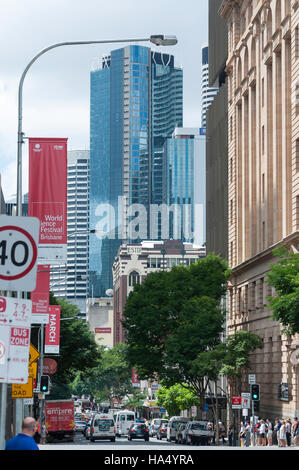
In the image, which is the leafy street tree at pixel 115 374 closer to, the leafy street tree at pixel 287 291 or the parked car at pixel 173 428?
the parked car at pixel 173 428

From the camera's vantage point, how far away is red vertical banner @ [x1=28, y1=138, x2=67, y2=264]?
106 ft

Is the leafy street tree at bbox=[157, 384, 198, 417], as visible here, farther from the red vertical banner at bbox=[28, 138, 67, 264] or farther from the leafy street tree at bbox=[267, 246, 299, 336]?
the red vertical banner at bbox=[28, 138, 67, 264]

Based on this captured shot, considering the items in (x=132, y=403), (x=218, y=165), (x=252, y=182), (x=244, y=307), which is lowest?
(x=132, y=403)

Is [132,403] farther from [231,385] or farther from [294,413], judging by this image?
[294,413]

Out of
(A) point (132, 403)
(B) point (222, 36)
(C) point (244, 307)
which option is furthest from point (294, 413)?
(A) point (132, 403)

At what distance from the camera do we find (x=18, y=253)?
41.2 feet

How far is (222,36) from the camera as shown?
9906cm

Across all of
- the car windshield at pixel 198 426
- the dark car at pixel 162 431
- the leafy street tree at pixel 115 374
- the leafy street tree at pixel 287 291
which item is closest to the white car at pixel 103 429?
the car windshield at pixel 198 426

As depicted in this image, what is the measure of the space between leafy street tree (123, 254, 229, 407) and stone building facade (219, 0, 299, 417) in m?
2.51

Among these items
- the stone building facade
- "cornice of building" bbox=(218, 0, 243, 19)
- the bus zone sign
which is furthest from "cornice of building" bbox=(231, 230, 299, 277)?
the bus zone sign

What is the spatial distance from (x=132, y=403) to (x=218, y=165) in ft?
282

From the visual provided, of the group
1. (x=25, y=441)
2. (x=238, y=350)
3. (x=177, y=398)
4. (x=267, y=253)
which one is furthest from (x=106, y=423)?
Answer: (x=25, y=441)
